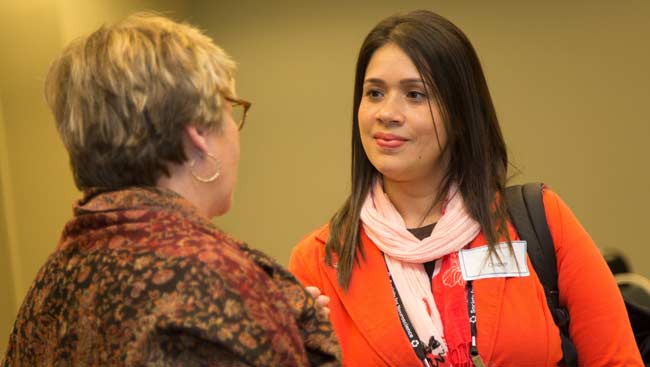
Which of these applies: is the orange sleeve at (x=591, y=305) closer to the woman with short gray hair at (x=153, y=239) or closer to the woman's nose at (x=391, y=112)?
the woman's nose at (x=391, y=112)

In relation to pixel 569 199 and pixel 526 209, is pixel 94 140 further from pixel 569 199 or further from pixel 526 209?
pixel 569 199

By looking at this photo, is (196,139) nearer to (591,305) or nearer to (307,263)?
(307,263)

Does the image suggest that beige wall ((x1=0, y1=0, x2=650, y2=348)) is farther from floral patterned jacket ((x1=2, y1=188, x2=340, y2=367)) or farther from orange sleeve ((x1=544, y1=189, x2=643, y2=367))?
orange sleeve ((x1=544, y1=189, x2=643, y2=367))

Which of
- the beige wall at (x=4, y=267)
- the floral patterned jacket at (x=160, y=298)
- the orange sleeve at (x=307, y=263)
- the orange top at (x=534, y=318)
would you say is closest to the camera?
the floral patterned jacket at (x=160, y=298)

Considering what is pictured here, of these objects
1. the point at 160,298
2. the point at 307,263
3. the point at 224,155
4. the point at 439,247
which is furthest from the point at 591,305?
the point at 160,298

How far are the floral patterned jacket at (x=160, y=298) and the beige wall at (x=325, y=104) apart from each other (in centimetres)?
204

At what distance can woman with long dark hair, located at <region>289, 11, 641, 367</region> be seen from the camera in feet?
6.36

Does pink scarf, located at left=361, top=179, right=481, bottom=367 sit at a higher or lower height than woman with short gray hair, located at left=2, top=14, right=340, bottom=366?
lower

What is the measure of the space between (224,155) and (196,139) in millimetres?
81

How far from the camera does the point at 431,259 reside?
2.03 metres

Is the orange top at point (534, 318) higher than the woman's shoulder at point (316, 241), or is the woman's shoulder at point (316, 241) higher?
the woman's shoulder at point (316, 241)

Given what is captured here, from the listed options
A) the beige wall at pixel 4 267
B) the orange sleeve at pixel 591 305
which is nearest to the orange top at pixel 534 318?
the orange sleeve at pixel 591 305

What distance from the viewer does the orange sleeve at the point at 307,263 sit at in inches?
85.7

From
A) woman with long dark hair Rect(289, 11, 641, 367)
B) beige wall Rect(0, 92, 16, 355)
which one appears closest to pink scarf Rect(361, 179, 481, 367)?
woman with long dark hair Rect(289, 11, 641, 367)
